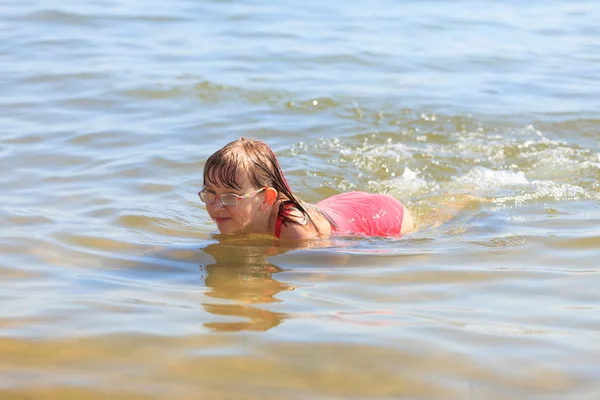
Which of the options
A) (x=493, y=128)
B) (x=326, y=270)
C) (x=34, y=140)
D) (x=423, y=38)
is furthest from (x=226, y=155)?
(x=423, y=38)

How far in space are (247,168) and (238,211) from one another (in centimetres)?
23

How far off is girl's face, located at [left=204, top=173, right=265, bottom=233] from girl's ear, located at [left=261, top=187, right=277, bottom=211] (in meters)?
0.03

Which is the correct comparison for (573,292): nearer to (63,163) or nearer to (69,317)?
(69,317)

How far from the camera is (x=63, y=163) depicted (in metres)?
6.74

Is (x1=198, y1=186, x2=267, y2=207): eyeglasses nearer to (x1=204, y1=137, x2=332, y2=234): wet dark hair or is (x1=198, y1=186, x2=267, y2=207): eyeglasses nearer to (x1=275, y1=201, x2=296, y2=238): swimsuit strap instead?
(x1=204, y1=137, x2=332, y2=234): wet dark hair

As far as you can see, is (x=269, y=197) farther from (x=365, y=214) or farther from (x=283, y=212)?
(x=365, y=214)

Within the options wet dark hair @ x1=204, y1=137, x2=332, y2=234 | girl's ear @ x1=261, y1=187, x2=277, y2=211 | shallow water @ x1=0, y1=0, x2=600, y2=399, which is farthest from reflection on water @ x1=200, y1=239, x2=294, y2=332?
wet dark hair @ x1=204, y1=137, x2=332, y2=234

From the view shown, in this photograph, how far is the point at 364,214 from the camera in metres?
5.48

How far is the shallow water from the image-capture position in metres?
3.21

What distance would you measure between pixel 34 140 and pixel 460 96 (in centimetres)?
416

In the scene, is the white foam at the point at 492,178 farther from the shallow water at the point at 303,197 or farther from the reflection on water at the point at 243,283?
the reflection on water at the point at 243,283

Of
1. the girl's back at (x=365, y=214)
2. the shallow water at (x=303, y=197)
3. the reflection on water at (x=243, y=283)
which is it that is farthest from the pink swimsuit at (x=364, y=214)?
the reflection on water at (x=243, y=283)

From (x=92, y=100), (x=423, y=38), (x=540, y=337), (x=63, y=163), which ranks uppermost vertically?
(x=423, y=38)

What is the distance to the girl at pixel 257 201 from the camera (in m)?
4.79
